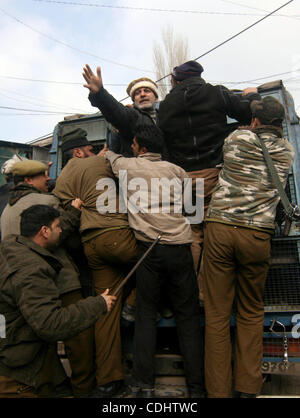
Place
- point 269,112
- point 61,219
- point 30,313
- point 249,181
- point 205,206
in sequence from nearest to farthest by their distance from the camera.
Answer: point 30,313
point 249,181
point 269,112
point 61,219
point 205,206

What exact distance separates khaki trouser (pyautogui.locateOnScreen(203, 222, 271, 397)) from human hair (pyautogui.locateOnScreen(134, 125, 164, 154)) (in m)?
0.70

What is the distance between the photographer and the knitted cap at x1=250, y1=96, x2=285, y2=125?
262 cm

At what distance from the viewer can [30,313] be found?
1.84m

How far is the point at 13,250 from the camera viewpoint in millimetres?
2021

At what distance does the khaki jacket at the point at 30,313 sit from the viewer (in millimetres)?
1855

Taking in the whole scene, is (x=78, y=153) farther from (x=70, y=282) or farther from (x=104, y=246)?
(x=70, y=282)

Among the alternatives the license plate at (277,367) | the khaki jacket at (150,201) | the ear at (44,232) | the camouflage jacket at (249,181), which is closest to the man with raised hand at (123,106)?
the khaki jacket at (150,201)

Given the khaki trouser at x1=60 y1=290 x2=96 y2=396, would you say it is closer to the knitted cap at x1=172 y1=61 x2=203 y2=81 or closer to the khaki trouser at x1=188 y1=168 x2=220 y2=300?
the khaki trouser at x1=188 y1=168 x2=220 y2=300

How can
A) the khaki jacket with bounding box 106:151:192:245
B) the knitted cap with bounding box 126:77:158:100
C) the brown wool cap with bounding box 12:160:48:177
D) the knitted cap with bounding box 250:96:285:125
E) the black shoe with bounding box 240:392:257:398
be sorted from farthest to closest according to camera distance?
the knitted cap with bounding box 126:77:158:100 → the brown wool cap with bounding box 12:160:48:177 → the knitted cap with bounding box 250:96:285:125 → the khaki jacket with bounding box 106:151:192:245 → the black shoe with bounding box 240:392:257:398

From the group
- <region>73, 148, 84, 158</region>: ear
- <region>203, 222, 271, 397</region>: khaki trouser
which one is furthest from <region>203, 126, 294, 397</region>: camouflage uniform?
<region>73, 148, 84, 158</region>: ear

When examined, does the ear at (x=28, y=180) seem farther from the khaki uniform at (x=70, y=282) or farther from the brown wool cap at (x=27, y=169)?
the khaki uniform at (x=70, y=282)

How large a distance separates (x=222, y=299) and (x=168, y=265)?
0.45 m

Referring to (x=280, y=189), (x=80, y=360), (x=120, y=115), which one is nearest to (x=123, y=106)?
(x=120, y=115)

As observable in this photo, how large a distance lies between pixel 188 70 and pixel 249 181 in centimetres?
111
